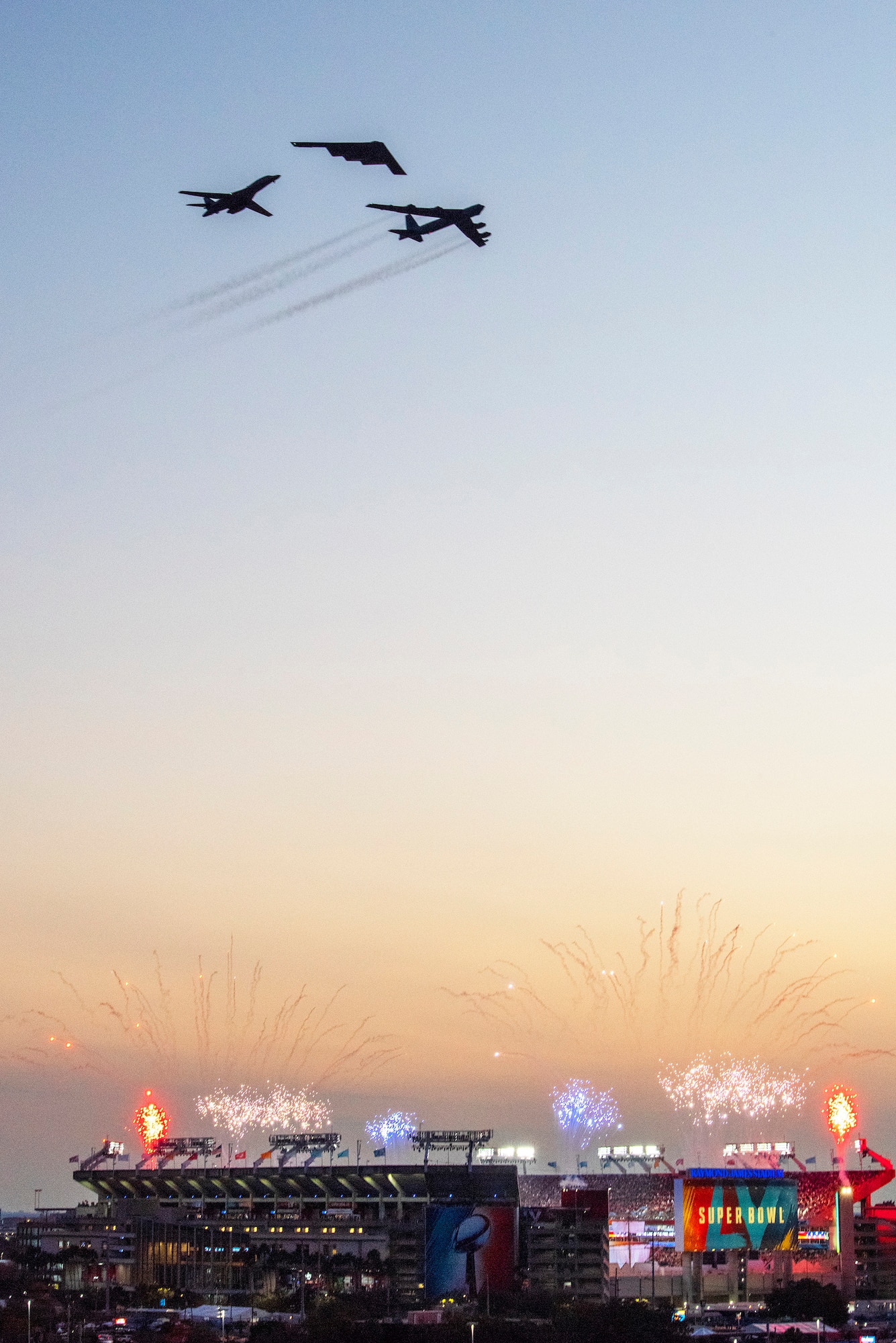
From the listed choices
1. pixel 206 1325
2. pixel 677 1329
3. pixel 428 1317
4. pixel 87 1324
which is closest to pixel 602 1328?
pixel 677 1329

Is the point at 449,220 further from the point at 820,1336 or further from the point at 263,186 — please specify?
the point at 820,1336

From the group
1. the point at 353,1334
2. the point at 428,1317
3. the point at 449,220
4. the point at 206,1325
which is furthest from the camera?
the point at 428,1317

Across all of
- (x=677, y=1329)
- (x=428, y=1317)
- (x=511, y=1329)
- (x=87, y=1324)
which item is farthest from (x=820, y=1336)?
(x=87, y=1324)

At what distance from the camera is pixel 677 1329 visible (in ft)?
616

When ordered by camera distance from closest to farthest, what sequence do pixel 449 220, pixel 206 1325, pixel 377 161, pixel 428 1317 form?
pixel 377 161 → pixel 449 220 → pixel 206 1325 → pixel 428 1317

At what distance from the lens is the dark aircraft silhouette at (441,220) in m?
106

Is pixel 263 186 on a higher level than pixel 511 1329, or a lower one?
higher

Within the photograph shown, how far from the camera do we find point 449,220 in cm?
10625

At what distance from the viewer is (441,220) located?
349ft

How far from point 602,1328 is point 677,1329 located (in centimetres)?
945

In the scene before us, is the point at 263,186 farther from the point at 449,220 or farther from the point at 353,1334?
the point at 353,1334

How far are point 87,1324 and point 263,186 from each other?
484 ft

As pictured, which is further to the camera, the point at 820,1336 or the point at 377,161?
the point at 820,1336

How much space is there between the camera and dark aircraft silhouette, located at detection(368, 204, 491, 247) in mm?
105625
